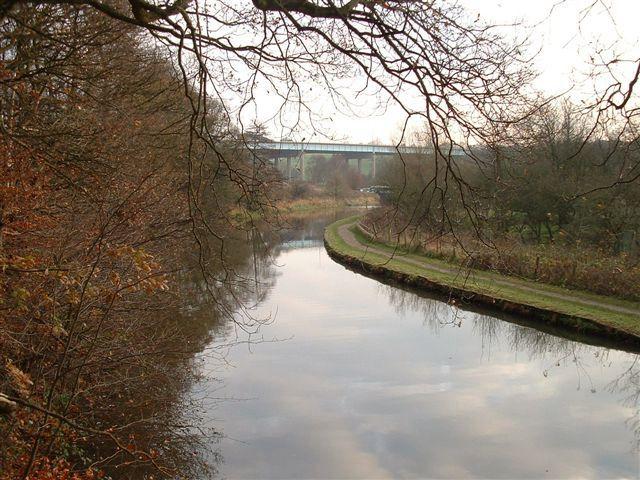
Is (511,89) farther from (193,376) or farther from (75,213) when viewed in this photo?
(193,376)

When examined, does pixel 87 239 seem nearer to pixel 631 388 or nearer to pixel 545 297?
pixel 631 388

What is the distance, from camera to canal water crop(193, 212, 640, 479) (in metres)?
7.82

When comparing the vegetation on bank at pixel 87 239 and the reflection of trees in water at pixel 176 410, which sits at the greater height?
the vegetation on bank at pixel 87 239

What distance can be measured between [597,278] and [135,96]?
476 inches

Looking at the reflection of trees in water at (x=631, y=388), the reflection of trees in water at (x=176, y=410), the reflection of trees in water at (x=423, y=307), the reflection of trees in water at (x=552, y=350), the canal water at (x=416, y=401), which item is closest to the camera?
the reflection of trees in water at (x=176, y=410)

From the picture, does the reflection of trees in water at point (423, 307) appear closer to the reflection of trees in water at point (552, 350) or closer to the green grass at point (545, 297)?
the reflection of trees in water at point (552, 350)

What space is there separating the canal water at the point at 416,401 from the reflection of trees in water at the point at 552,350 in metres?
0.03

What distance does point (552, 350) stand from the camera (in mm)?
12648

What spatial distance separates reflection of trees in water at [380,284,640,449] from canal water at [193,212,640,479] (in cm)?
3

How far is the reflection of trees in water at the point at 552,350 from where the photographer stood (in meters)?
10.4

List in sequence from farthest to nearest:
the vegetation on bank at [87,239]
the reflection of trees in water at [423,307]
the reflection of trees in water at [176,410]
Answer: the reflection of trees in water at [423,307] < the reflection of trees in water at [176,410] < the vegetation on bank at [87,239]

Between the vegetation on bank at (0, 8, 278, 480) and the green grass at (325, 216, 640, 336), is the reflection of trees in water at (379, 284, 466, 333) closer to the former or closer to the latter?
the green grass at (325, 216, 640, 336)

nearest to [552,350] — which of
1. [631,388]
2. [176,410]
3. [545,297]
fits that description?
[631,388]

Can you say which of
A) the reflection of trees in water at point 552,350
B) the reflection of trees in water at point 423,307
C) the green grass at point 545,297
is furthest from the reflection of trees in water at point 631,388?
the reflection of trees in water at point 423,307
